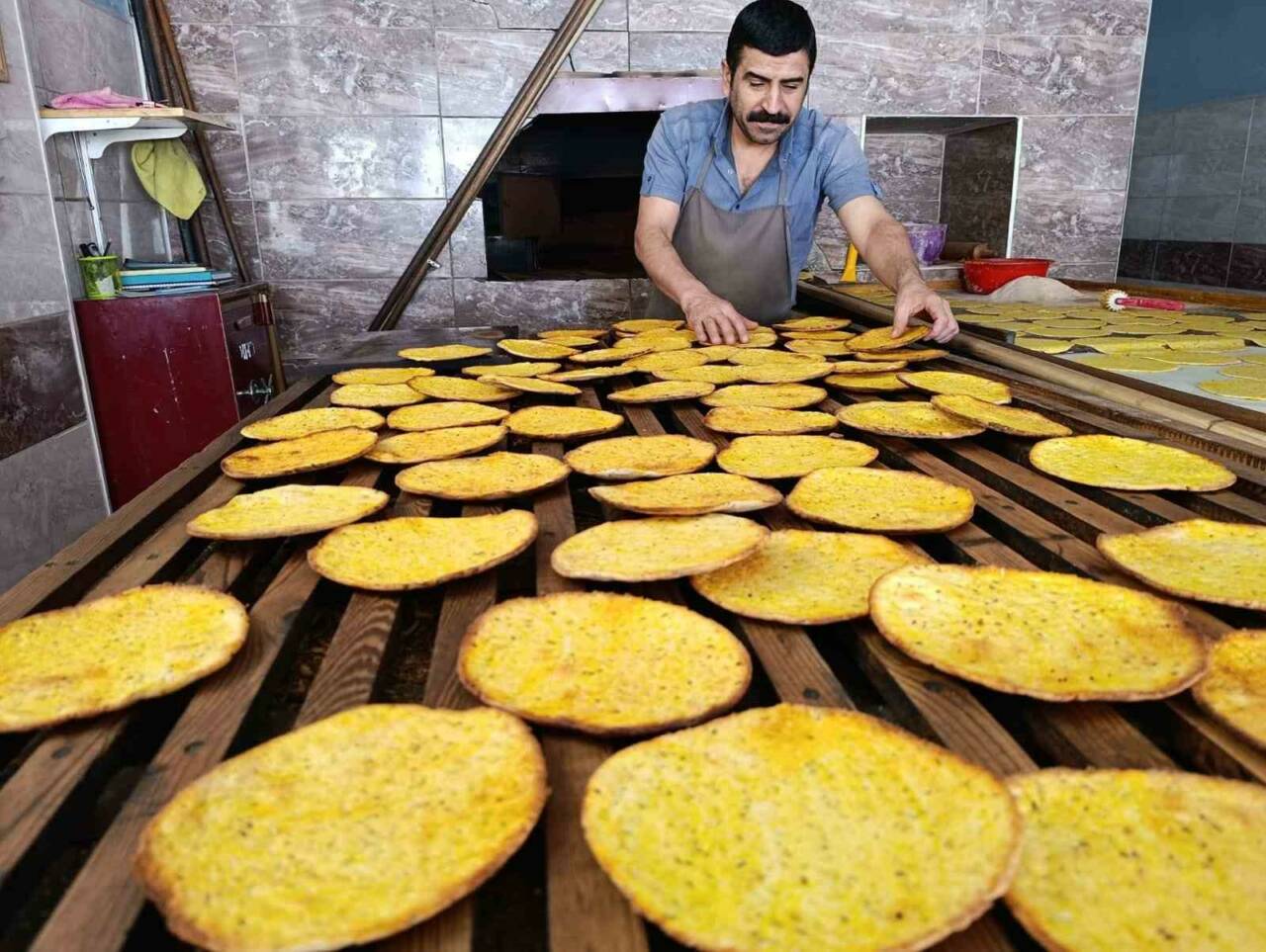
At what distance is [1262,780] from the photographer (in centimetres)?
76

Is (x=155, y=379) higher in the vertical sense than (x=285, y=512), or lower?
lower

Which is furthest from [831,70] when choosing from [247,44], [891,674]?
[891,674]

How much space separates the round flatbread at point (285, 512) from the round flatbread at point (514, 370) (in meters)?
0.93

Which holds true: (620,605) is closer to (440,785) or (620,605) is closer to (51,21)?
(440,785)

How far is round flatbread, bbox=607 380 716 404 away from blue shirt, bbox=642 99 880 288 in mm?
1649

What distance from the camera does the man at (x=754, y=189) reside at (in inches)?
119

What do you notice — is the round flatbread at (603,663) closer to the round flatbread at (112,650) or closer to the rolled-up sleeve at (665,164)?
the round flatbread at (112,650)

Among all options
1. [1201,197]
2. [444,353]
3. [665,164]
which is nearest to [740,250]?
[665,164]

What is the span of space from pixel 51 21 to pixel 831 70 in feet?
13.2

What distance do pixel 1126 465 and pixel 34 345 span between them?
3.82 meters

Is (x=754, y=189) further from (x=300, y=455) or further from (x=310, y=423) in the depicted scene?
(x=300, y=455)

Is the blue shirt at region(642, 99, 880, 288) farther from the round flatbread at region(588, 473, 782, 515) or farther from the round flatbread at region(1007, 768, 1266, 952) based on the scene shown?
the round flatbread at region(1007, 768, 1266, 952)

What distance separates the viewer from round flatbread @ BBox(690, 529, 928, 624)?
1.05 m

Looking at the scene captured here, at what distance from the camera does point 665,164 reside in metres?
3.46
